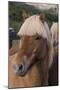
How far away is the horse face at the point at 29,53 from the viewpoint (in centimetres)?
220

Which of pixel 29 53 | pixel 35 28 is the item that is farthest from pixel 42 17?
pixel 29 53

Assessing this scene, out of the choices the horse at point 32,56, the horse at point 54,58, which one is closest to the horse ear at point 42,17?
the horse at point 32,56

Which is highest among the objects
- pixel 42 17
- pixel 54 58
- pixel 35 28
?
pixel 42 17

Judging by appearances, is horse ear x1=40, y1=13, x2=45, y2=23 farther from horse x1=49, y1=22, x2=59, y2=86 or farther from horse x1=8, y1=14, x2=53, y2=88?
horse x1=49, y1=22, x2=59, y2=86

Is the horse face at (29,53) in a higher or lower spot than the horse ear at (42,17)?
lower

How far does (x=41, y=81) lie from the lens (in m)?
2.26

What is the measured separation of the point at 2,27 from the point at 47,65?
2.01 feet

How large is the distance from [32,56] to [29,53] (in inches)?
1.8

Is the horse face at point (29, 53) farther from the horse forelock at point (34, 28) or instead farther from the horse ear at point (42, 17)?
the horse ear at point (42, 17)

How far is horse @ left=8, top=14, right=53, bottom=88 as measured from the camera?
2.19 metres

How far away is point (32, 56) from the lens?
7.32 ft

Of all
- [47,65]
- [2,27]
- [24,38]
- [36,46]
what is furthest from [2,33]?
[47,65]

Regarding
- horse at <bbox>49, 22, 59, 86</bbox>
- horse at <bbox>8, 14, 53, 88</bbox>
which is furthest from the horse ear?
horse at <bbox>49, 22, 59, 86</bbox>

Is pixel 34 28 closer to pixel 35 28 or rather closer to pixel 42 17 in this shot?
pixel 35 28
